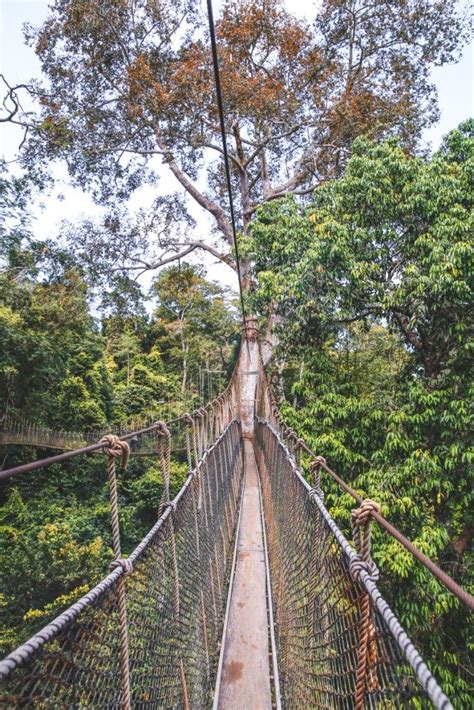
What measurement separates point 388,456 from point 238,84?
5.52 meters

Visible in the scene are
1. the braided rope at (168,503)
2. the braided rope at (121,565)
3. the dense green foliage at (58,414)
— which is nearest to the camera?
the braided rope at (121,565)

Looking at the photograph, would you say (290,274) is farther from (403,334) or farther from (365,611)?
(365,611)

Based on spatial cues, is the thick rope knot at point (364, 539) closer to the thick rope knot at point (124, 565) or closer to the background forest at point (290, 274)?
the thick rope knot at point (124, 565)

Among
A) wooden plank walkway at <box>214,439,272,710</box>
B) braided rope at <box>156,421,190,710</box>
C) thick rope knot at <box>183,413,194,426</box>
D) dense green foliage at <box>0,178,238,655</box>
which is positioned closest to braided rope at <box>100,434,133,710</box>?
braided rope at <box>156,421,190,710</box>

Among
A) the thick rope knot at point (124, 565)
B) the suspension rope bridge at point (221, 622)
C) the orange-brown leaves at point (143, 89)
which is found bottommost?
the suspension rope bridge at point (221, 622)

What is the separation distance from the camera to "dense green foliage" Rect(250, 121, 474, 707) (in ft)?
10.8

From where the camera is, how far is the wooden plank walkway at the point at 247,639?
1548 mm

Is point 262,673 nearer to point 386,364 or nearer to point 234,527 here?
point 234,527

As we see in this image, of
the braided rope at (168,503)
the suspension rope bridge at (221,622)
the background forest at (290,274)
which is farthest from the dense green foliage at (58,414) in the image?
the braided rope at (168,503)

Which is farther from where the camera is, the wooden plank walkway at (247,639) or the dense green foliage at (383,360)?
the dense green foliage at (383,360)

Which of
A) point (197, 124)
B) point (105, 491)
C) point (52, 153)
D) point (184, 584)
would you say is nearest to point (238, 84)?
point (197, 124)

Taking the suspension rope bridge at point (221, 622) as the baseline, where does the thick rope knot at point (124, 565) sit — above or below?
above

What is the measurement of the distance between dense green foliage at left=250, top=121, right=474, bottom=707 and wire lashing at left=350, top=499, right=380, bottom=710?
8.69 feet

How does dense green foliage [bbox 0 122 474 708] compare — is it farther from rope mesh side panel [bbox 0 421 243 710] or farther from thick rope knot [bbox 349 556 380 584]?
thick rope knot [bbox 349 556 380 584]
